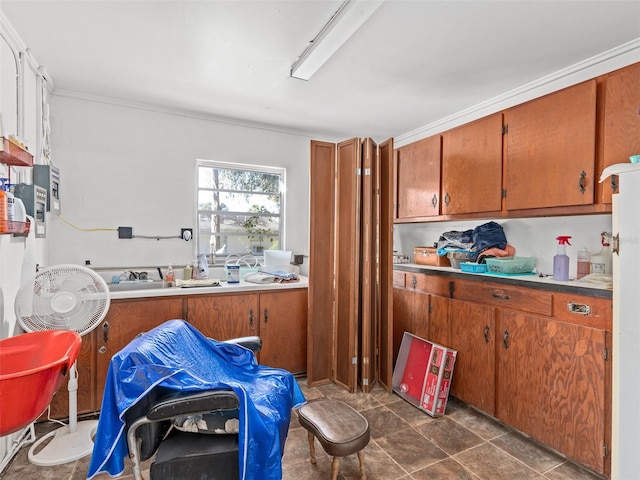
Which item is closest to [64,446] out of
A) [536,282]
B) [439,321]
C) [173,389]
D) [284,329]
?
[173,389]

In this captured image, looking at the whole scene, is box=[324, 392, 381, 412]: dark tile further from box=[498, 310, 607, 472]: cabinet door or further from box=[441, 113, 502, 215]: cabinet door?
box=[441, 113, 502, 215]: cabinet door

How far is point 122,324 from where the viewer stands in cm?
256

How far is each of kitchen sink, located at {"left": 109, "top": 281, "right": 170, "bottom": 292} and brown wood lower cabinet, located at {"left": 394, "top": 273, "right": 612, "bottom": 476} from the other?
2445 mm

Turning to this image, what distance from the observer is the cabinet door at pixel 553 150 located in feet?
6.78

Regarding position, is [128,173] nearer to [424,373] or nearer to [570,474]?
[424,373]

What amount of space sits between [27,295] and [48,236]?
3.84 ft

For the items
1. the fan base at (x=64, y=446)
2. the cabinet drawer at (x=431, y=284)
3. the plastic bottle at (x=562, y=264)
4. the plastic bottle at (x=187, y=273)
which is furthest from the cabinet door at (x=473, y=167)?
the fan base at (x=64, y=446)

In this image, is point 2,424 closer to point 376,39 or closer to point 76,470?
point 76,470

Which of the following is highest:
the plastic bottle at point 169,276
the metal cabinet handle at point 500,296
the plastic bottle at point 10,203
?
the plastic bottle at point 10,203

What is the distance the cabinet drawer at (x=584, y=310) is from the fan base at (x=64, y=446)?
3.07m

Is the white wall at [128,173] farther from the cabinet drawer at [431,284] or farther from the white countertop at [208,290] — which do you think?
the cabinet drawer at [431,284]

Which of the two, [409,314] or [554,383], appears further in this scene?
[409,314]

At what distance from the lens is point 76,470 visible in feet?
6.47

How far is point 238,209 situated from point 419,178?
1.95 meters
